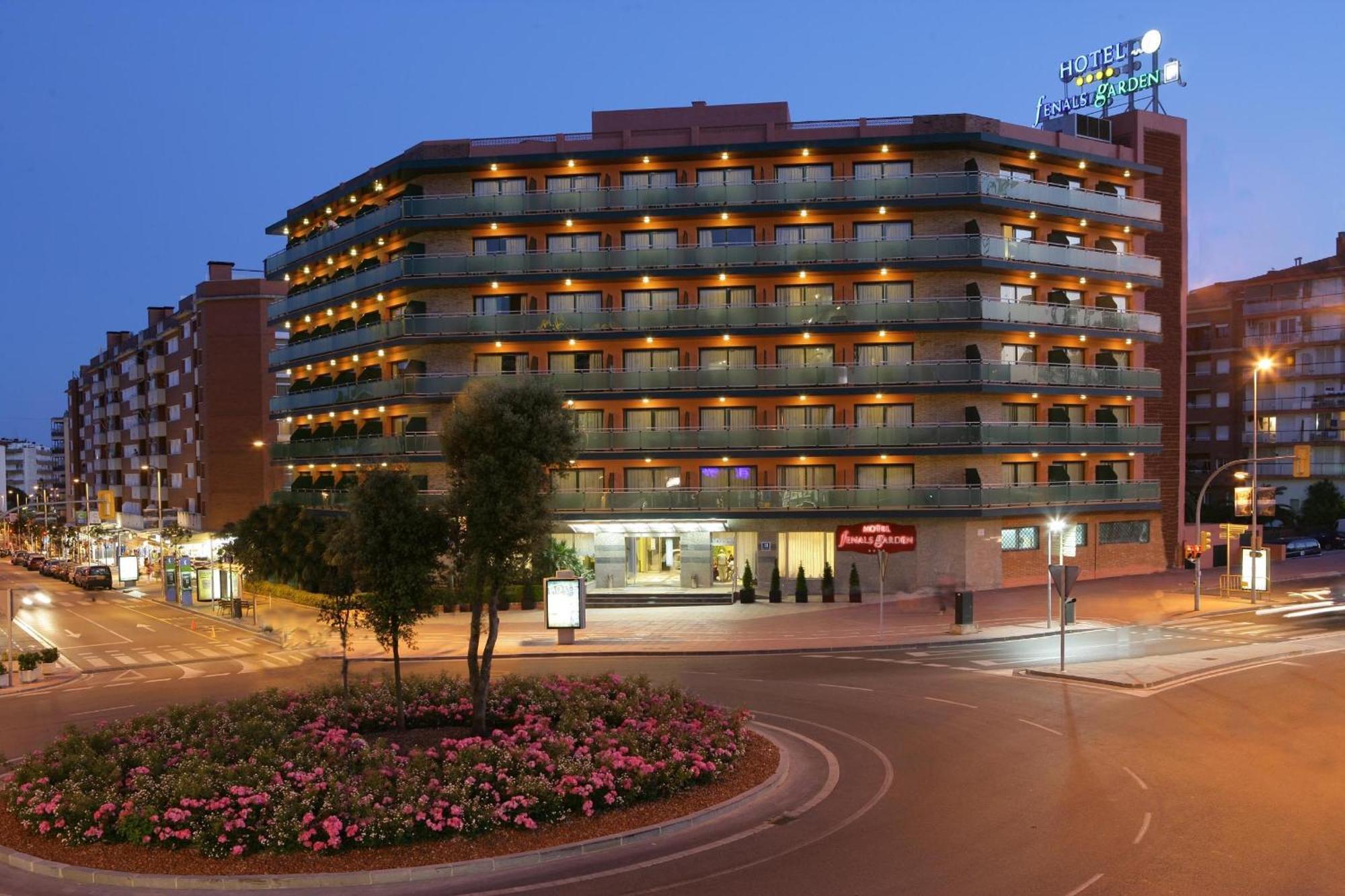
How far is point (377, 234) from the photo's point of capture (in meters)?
55.2

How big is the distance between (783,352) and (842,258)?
539 centimetres

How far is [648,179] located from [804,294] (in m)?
9.96

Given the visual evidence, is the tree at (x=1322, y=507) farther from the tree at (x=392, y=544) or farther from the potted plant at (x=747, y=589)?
the tree at (x=392, y=544)

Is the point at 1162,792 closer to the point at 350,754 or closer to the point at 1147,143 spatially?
the point at 350,754

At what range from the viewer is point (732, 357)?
5122cm

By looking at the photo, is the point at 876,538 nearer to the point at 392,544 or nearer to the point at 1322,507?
the point at 392,544

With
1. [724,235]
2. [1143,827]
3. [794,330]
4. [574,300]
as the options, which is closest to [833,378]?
[794,330]

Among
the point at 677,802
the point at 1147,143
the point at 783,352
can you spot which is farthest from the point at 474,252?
the point at 677,802

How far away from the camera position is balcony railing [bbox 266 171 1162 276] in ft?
161

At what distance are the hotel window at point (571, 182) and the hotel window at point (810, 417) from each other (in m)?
15.3

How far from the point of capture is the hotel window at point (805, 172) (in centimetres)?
5088

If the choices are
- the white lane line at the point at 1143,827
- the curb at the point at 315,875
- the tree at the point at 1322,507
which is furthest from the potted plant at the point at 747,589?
the tree at the point at 1322,507

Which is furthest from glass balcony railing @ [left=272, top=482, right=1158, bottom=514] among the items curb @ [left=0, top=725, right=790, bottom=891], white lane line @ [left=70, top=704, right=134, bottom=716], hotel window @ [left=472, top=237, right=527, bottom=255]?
curb @ [left=0, top=725, right=790, bottom=891]

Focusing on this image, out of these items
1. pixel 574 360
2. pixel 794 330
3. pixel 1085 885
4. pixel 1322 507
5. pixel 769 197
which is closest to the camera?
pixel 1085 885
